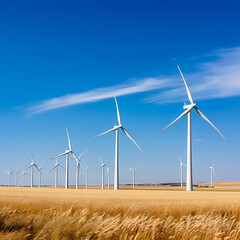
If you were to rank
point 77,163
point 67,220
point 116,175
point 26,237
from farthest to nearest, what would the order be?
point 77,163
point 116,175
point 67,220
point 26,237

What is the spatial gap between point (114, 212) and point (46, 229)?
10044 mm

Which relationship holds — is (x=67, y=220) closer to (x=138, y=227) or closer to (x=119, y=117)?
(x=138, y=227)

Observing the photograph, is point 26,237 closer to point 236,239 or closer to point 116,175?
point 236,239

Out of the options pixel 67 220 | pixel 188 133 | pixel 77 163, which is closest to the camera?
pixel 67 220

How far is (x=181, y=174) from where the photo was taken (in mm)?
157250

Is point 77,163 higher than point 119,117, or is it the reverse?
point 119,117

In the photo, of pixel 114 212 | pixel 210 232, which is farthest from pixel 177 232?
pixel 114 212

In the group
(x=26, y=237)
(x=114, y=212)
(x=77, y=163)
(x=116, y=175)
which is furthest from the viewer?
(x=77, y=163)

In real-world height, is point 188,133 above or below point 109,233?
above

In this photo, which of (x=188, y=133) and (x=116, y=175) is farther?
(x=116, y=175)

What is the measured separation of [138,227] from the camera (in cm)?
1170

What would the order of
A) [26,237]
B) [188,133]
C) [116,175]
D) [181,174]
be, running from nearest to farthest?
[26,237], [188,133], [116,175], [181,174]

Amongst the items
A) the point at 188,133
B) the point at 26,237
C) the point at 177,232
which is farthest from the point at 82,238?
the point at 188,133

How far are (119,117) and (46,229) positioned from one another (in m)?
88.0
